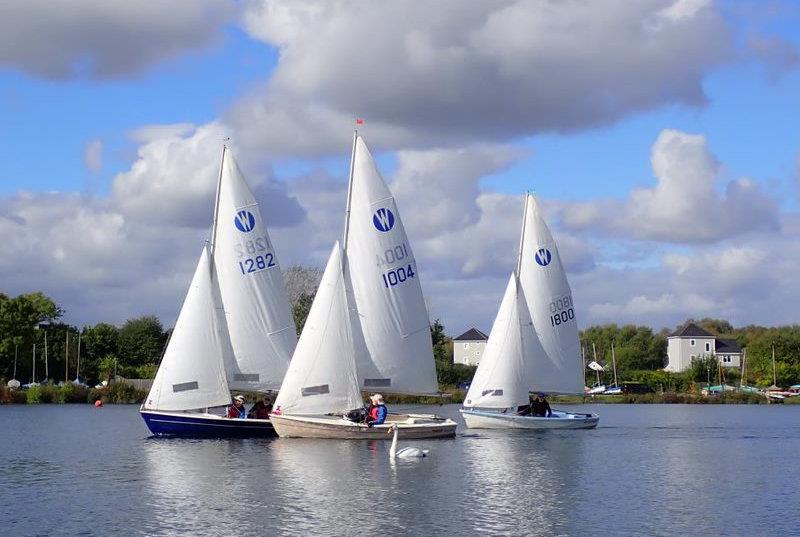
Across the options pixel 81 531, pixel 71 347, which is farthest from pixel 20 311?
pixel 81 531

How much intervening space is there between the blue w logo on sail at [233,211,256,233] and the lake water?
10.0 metres

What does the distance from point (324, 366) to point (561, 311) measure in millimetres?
17684

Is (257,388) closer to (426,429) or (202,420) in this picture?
(202,420)

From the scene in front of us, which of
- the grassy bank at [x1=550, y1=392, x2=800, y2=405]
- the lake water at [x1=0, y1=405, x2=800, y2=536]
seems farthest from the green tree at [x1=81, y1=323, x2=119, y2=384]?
→ the lake water at [x1=0, y1=405, x2=800, y2=536]

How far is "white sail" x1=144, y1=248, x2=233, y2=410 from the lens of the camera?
158 ft

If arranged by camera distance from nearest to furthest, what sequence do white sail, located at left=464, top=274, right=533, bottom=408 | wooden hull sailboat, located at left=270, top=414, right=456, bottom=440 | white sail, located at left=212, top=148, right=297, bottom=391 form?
wooden hull sailboat, located at left=270, top=414, right=456, bottom=440 → white sail, located at left=212, top=148, right=297, bottom=391 → white sail, located at left=464, top=274, right=533, bottom=408

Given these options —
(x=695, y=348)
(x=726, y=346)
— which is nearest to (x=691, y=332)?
(x=695, y=348)

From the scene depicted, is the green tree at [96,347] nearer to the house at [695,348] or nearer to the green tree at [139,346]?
the green tree at [139,346]

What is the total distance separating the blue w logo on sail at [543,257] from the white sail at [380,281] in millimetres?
11855

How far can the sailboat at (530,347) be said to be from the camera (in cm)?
5519

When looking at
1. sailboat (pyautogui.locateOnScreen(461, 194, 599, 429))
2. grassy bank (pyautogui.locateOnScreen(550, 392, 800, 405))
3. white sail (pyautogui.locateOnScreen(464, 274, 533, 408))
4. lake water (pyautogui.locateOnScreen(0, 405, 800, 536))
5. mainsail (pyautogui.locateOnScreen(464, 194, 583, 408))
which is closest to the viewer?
lake water (pyautogui.locateOnScreen(0, 405, 800, 536))

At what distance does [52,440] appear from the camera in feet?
179

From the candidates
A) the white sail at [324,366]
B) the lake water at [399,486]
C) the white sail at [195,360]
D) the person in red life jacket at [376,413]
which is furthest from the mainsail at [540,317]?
the white sail at [195,360]

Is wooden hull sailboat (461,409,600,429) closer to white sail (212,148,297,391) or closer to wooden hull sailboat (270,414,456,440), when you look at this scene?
wooden hull sailboat (270,414,456,440)
